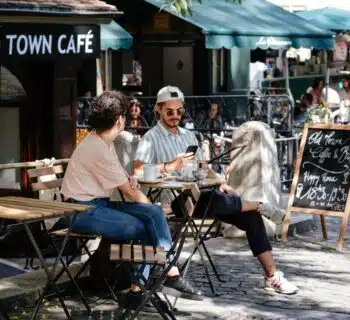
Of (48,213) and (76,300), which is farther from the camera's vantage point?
(76,300)

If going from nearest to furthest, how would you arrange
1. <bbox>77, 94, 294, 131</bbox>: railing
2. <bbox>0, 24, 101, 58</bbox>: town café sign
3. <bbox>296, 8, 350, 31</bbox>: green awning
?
<bbox>0, 24, 101, 58</bbox>: town café sign
<bbox>77, 94, 294, 131</bbox>: railing
<bbox>296, 8, 350, 31</bbox>: green awning

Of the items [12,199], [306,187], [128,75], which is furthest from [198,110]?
[12,199]

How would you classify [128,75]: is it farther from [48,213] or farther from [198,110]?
[48,213]

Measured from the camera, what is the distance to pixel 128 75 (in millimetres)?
21969

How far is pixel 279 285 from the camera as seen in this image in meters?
8.24

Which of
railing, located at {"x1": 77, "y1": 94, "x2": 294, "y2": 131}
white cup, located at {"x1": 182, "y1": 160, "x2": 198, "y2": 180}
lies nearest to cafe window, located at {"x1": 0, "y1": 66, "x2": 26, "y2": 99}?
white cup, located at {"x1": 182, "y1": 160, "x2": 198, "y2": 180}

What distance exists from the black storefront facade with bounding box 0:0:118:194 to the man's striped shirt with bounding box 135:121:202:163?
1764 mm

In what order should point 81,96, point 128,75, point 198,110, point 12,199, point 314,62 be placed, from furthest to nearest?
point 314,62 < point 128,75 < point 198,110 < point 81,96 < point 12,199

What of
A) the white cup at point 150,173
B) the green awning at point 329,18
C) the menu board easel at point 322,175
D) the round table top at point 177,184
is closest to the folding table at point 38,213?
the round table top at point 177,184

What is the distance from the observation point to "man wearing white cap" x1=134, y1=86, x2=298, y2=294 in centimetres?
819

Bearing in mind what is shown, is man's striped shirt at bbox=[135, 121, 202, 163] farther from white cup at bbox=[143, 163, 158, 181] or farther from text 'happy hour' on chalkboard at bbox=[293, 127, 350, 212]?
text 'happy hour' on chalkboard at bbox=[293, 127, 350, 212]

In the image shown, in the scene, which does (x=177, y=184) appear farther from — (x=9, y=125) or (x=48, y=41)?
(x=9, y=125)

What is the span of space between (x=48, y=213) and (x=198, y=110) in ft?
36.9

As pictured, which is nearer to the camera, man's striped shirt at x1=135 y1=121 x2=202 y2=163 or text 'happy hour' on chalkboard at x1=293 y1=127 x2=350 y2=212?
man's striped shirt at x1=135 y1=121 x2=202 y2=163
